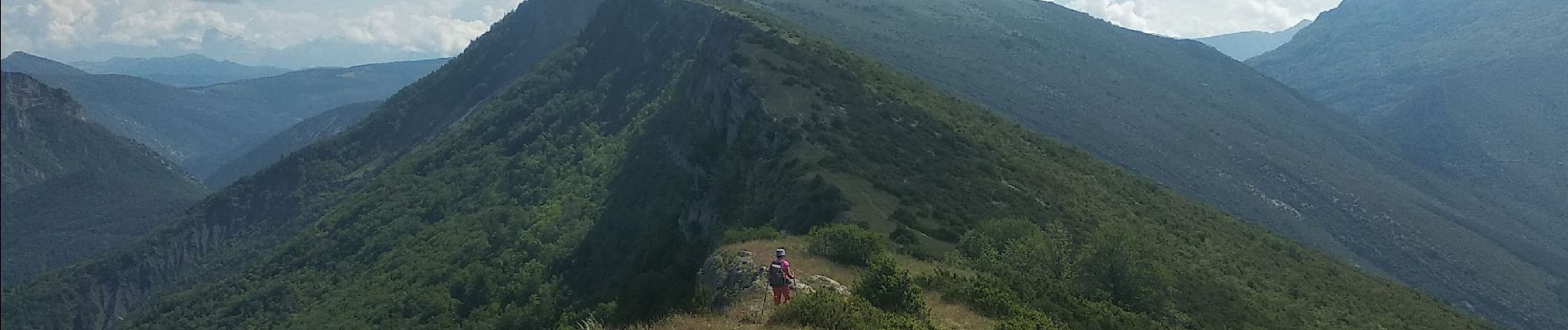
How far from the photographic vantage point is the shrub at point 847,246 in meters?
34.9

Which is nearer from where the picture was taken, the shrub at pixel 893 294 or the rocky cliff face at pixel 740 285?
the shrub at pixel 893 294

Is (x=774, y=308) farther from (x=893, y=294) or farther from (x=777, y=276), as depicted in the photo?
(x=893, y=294)

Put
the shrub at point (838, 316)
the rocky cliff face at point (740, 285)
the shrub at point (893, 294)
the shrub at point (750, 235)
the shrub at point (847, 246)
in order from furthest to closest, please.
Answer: the shrub at point (750, 235) → the shrub at point (847, 246) → the rocky cliff face at point (740, 285) → the shrub at point (893, 294) → the shrub at point (838, 316)

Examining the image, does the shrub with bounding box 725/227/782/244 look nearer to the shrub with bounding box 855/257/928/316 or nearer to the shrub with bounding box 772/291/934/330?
the shrub with bounding box 855/257/928/316

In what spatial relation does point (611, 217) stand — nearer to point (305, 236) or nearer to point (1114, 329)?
point (1114, 329)

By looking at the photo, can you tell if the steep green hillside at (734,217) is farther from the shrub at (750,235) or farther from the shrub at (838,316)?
the shrub at (838,316)

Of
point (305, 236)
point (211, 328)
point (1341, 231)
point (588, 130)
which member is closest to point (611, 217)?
point (588, 130)

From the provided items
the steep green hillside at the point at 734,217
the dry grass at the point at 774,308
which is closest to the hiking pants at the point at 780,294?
the dry grass at the point at 774,308

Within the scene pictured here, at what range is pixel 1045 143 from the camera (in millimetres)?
114812

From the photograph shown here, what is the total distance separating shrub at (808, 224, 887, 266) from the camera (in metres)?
34.9

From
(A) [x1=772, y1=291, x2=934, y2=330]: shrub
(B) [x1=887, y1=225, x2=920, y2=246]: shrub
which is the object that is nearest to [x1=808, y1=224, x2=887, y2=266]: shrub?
(A) [x1=772, y1=291, x2=934, y2=330]: shrub

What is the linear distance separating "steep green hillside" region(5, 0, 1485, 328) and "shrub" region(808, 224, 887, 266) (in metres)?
3.60

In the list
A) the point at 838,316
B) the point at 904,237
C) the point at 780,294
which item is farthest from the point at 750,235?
the point at 838,316

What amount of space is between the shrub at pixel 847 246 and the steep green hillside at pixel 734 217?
3.60 meters
